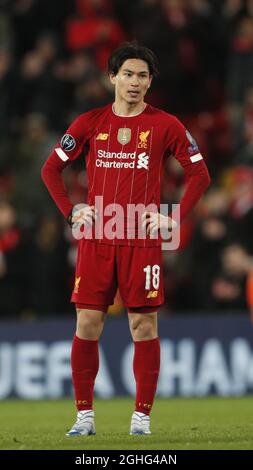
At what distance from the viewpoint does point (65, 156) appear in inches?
307

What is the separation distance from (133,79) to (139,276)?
1167 mm

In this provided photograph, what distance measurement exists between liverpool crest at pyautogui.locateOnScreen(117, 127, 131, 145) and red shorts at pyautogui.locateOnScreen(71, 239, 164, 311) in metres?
0.63

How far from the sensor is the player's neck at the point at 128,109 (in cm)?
771

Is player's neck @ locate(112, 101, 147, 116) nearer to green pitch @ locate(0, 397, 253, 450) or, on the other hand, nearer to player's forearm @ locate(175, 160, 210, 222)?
player's forearm @ locate(175, 160, 210, 222)

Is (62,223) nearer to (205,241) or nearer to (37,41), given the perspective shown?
(205,241)

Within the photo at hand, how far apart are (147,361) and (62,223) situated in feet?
18.8

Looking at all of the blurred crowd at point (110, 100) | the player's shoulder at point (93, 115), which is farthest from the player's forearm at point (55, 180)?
the blurred crowd at point (110, 100)

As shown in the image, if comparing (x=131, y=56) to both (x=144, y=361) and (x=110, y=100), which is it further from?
(x=110, y=100)

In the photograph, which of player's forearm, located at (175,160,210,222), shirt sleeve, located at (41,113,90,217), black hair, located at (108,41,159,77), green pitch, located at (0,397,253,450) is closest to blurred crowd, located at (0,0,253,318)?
green pitch, located at (0,397,253,450)

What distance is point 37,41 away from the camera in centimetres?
1620

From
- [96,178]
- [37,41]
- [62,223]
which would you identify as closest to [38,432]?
[96,178]

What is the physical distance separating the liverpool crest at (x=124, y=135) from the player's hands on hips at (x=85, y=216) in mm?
437

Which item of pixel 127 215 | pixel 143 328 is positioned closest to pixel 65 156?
pixel 127 215

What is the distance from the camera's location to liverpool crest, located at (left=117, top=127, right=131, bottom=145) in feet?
25.2
